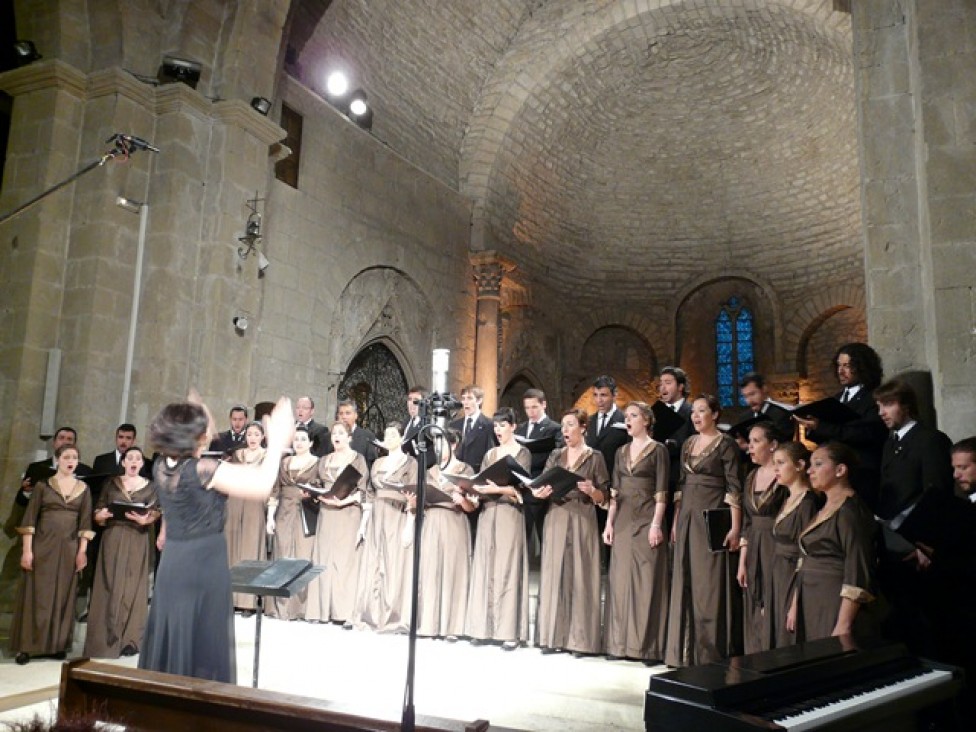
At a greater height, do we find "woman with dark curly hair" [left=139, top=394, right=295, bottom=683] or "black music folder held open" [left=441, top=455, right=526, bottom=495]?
"black music folder held open" [left=441, top=455, right=526, bottom=495]

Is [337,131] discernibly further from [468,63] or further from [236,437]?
[236,437]

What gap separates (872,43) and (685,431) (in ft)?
11.7

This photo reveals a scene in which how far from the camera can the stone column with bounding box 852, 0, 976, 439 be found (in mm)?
5516

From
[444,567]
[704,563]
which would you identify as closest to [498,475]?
[444,567]

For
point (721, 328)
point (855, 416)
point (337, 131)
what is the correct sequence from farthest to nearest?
point (721, 328), point (337, 131), point (855, 416)

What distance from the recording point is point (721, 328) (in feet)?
56.3

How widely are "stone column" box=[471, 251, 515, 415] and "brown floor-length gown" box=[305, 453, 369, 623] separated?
7.03 m

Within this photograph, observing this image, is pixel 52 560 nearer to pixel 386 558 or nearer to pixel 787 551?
pixel 386 558

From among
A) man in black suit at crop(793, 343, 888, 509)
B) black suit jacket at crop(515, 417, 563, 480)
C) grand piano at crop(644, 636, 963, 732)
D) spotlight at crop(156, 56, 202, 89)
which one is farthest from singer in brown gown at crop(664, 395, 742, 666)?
spotlight at crop(156, 56, 202, 89)

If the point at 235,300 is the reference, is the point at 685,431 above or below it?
below

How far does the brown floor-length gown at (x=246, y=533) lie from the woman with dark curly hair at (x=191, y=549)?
3913 millimetres

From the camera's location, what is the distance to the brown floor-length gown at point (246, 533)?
24.2ft

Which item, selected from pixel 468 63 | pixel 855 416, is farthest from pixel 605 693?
pixel 468 63

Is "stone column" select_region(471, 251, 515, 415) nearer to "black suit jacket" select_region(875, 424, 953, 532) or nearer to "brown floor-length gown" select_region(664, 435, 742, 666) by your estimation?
"brown floor-length gown" select_region(664, 435, 742, 666)
